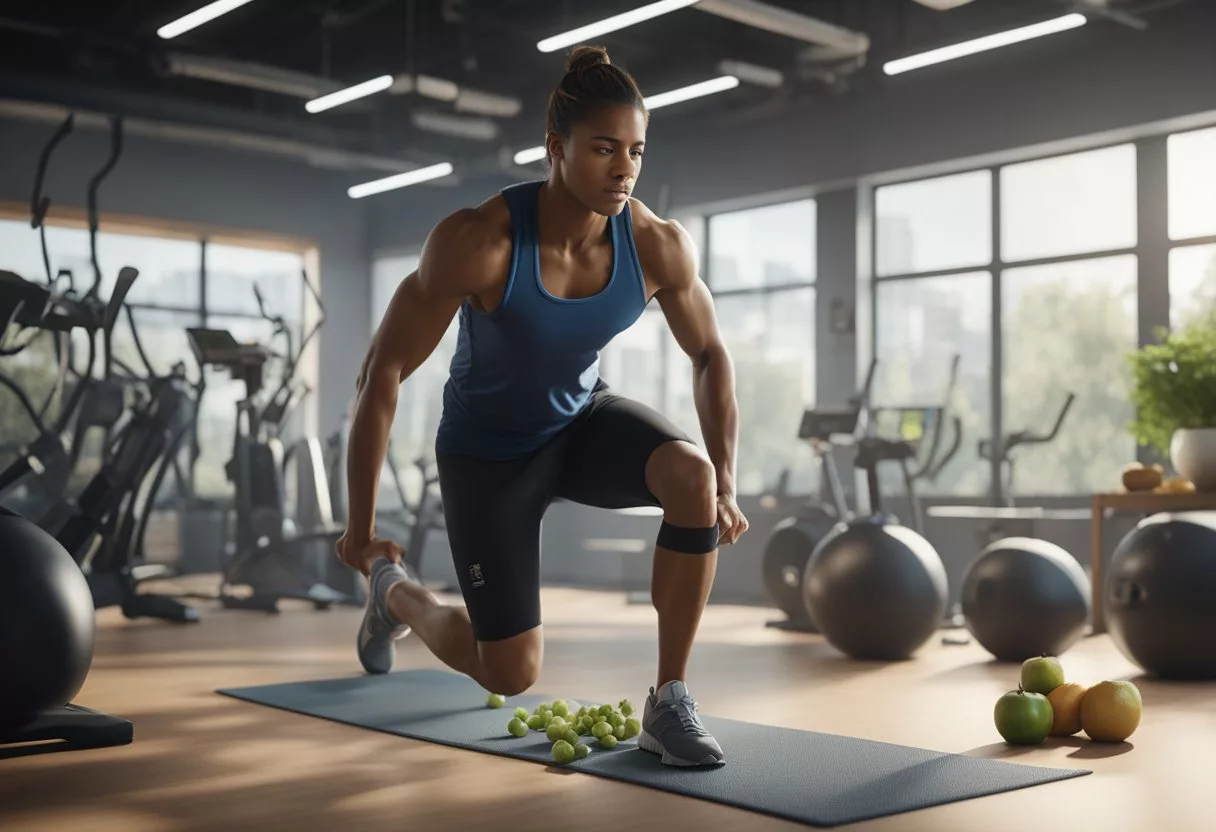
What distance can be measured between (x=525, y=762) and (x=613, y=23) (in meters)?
4.61

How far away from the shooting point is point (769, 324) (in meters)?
9.30

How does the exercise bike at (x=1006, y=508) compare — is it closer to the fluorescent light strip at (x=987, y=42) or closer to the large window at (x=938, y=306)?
the large window at (x=938, y=306)

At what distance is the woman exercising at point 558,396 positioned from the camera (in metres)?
2.60

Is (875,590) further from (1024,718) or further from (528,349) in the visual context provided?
(528,349)

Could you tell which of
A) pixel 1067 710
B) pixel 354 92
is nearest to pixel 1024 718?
pixel 1067 710

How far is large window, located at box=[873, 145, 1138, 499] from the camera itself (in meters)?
7.68

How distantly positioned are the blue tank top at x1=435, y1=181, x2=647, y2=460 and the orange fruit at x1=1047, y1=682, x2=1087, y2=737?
1.43 meters

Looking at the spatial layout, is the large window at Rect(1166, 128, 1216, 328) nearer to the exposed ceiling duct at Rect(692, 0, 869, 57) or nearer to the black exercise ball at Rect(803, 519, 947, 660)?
the exposed ceiling duct at Rect(692, 0, 869, 57)

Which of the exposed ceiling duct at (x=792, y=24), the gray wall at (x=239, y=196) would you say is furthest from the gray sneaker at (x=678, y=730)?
the gray wall at (x=239, y=196)

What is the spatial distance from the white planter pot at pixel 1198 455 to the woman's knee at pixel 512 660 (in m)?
3.80

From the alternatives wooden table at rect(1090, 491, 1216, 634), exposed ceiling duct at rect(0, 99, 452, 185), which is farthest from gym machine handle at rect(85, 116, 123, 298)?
wooden table at rect(1090, 491, 1216, 634)

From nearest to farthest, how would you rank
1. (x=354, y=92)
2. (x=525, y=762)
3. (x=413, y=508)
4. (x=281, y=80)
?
(x=525, y=762) → (x=354, y=92) → (x=281, y=80) → (x=413, y=508)

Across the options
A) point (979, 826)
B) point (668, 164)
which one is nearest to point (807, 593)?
point (979, 826)

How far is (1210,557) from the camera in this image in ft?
14.6
